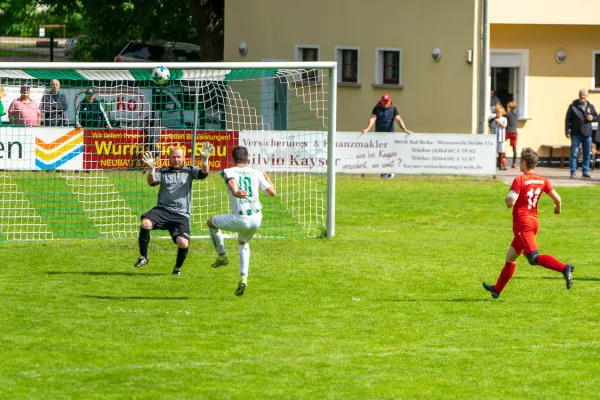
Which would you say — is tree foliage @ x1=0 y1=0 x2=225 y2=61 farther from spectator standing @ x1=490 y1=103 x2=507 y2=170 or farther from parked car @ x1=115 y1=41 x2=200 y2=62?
spectator standing @ x1=490 y1=103 x2=507 y2=170

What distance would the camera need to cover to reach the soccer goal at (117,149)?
19906 mm

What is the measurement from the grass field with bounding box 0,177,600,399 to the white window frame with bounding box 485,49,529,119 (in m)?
14.2

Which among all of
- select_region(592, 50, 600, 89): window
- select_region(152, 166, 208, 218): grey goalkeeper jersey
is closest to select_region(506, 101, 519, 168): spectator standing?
select_region(592, 50, 600, 89): window

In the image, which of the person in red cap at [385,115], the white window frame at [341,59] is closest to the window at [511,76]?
the white window frame at [341,59]

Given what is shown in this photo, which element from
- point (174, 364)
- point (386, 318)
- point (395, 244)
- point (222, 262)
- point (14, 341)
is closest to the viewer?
point (174, 364)

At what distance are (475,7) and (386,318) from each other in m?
19.3

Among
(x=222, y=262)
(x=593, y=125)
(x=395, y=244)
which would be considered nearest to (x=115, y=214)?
(x=395, y=244)

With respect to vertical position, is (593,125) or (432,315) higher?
(593,125)

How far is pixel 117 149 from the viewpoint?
68.7ft

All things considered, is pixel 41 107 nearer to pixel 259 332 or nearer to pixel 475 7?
pixel 259 332

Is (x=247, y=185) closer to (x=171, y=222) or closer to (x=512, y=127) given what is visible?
(x=171, y=222)

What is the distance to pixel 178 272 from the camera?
51.8 ft

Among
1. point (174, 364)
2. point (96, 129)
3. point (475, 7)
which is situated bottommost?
point (174, 364)

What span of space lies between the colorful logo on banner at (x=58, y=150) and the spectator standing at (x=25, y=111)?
0.40 metres
